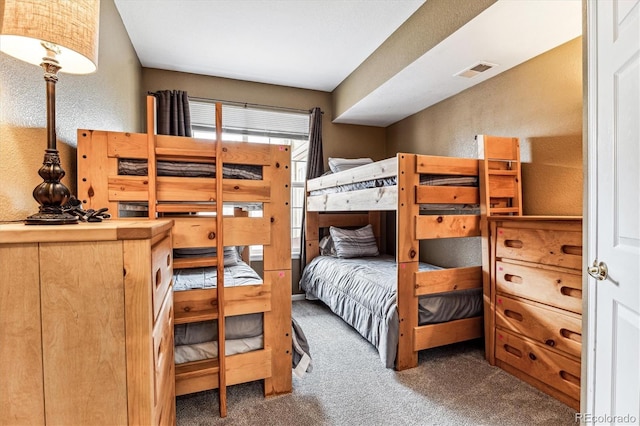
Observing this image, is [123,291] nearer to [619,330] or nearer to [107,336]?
[107,336]

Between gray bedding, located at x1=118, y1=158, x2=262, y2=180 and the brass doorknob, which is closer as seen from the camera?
the brass doorknob

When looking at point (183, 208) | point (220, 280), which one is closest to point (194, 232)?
point (183, 208)

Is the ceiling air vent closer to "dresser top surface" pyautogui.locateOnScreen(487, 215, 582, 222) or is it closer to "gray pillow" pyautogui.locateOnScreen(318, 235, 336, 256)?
"dresser top surface" pyautogui.locateOnScreen(487, 215, 582, 222)

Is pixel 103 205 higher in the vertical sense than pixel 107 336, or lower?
higher

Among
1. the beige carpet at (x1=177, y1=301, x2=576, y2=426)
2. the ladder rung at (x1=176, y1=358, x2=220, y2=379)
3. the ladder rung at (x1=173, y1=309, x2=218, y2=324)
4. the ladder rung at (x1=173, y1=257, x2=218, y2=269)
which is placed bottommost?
the beige carpet at (x1=177, y1=301, x2=576, y2=426)

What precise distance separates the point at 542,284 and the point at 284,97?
10.5 ft

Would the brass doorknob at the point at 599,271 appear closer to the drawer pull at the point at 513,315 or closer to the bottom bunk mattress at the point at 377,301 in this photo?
the drawer pull at the point at 513,315

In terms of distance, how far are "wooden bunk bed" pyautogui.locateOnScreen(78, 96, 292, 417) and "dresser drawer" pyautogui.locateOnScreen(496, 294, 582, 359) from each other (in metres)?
1.51

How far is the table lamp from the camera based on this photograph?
879mm

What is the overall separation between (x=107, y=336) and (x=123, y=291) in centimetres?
12

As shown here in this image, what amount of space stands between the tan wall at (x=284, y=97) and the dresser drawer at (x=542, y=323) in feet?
8.47

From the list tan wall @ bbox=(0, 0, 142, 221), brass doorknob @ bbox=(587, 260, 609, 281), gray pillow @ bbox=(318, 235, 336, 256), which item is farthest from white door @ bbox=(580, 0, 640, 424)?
gray pillow @ bbox=(318, 235, 336, 256)

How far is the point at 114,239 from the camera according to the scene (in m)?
0.80

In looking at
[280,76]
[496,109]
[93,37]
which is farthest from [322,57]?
[93,37]
